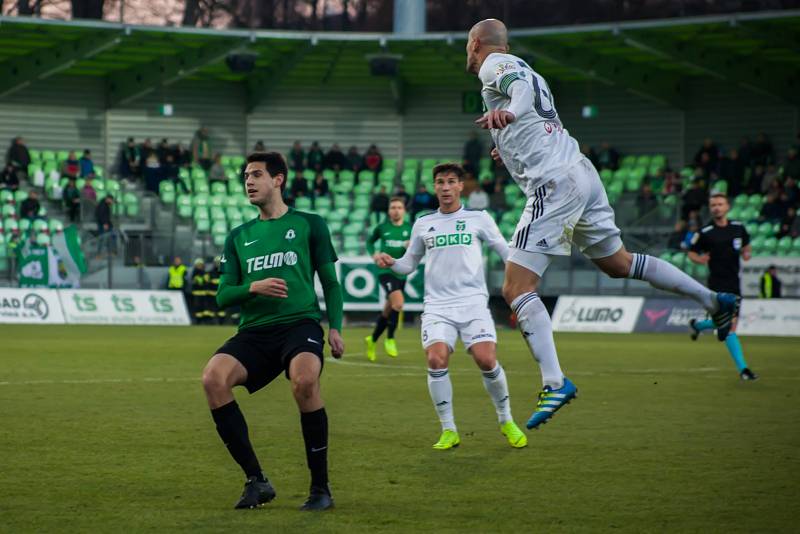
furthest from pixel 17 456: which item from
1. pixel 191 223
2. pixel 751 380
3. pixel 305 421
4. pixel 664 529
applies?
pixel 191 223

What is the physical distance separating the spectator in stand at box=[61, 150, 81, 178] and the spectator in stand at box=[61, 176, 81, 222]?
0.66 metres

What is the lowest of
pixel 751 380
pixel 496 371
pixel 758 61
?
pixel 751 380

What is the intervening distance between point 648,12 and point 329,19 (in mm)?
8682

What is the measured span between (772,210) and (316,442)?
2450cm

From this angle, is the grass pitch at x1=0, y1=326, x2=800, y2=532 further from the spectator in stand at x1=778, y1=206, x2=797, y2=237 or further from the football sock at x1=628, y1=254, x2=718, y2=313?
the spectator in stand at x1=778, y1=206, x2=797, y2=237

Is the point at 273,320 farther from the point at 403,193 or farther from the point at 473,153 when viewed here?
the point at 473,153

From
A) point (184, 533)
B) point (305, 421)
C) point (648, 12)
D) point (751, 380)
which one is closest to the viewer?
point (184, 533)

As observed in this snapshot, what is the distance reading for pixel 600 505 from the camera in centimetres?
668

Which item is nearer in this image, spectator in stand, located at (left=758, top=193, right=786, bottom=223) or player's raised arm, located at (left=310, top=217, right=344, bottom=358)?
player's raised arm, located at (left=310, top=217, right=344, bottom=358)

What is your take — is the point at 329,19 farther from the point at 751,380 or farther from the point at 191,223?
the point at 751,380

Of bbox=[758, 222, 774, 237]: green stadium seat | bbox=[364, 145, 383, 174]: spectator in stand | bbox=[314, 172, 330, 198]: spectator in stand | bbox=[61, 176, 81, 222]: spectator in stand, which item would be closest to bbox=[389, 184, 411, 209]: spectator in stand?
bbox=[364, 145, 383, 174]: spectator in stand

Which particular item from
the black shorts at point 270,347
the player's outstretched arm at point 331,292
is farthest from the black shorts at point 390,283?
the black shorts at point 270,347

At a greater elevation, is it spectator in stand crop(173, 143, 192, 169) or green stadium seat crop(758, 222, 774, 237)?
spectator in stand crop(173, 143, 192, 169)

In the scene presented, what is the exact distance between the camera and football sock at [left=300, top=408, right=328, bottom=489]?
6617 mm
